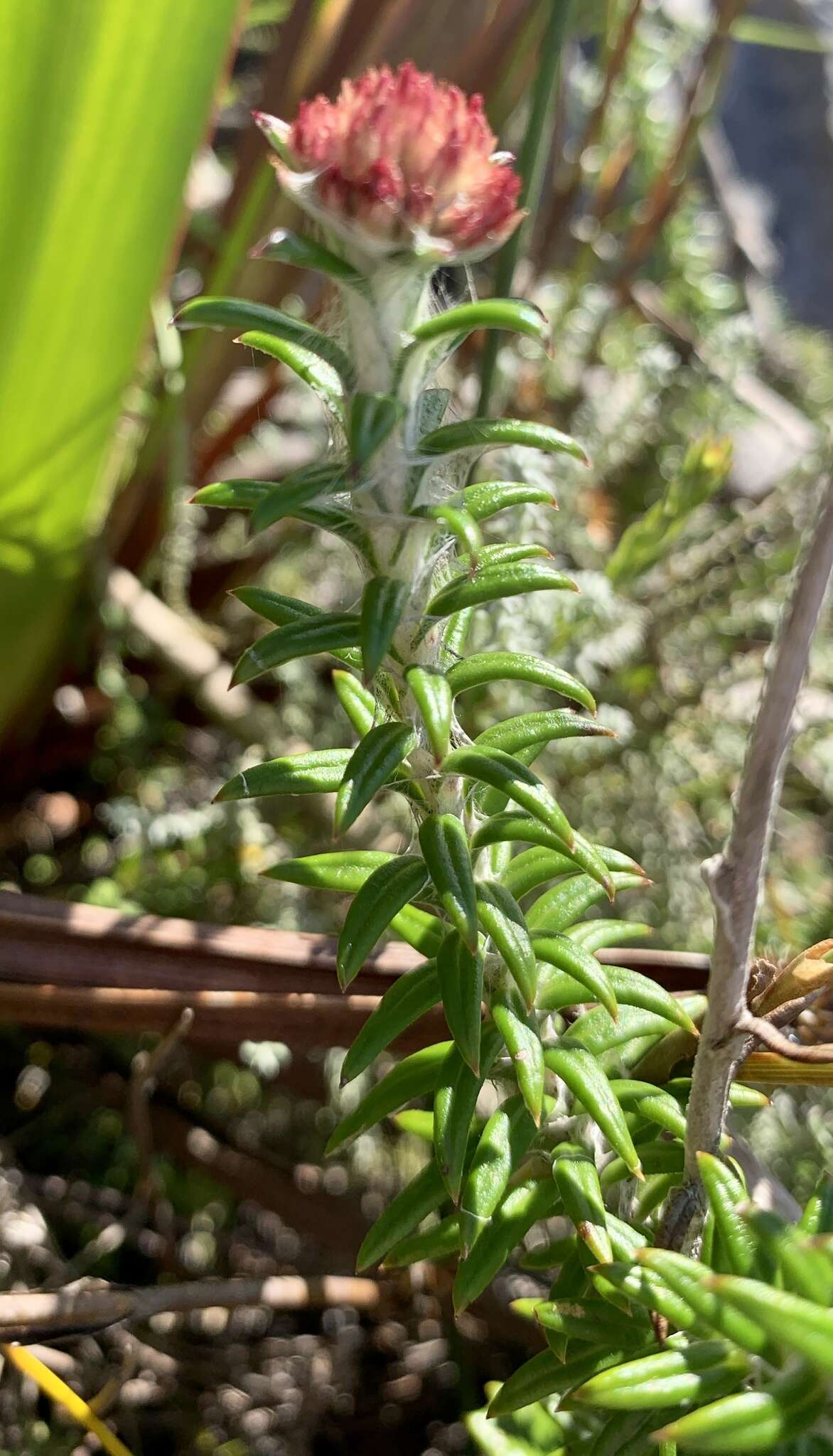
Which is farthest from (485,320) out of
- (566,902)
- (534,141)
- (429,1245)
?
(534,141)

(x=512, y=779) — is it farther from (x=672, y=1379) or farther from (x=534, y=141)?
(x=534, y=141)

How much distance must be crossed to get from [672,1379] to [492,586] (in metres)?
0.27

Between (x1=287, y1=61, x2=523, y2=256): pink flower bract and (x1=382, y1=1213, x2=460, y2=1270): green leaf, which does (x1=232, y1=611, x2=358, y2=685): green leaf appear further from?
(x1=382, y1=1213, x2=460, y2=1270): green leaf

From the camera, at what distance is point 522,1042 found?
42 cm

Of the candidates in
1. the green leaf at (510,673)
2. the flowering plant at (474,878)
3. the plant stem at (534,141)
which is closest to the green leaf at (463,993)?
the flowering plant at (474,878)

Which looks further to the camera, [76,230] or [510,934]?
[76,230]

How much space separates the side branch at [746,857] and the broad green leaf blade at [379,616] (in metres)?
0.12

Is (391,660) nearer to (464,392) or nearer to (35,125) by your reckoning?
(35,125)

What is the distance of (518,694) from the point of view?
0.94m

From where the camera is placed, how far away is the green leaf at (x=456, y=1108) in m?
0.41

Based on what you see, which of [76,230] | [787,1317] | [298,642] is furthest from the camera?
[76,230]

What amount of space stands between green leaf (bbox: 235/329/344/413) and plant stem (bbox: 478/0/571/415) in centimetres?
44

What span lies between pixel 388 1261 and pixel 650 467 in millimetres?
1060

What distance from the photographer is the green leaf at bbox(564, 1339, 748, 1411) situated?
329mm
